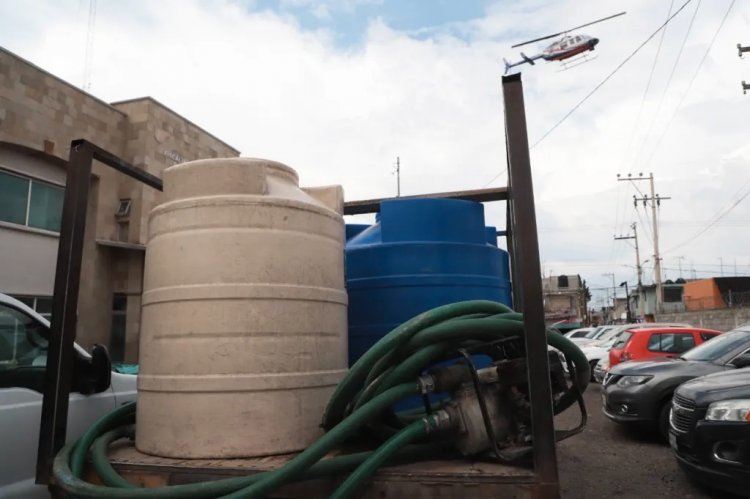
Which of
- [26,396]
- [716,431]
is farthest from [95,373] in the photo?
[716,431]

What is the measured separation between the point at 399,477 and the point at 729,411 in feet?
12.1

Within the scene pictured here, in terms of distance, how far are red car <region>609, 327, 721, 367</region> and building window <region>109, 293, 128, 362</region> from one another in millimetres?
11947

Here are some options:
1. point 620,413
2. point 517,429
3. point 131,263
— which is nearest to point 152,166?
point 131,263

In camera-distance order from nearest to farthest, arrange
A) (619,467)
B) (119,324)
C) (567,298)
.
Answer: (619,467)
(119,324)
(567,298)

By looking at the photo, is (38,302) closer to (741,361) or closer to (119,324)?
(119,324)

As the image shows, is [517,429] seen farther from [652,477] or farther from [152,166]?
[152,166]

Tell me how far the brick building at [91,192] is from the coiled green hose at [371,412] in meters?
11.7

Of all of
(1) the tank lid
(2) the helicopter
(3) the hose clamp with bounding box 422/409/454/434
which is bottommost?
(3) the hose clamp with bounding box 422/409/454/434

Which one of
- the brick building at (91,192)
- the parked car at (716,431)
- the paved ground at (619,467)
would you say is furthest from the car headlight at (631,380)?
the brick building at (91,192)

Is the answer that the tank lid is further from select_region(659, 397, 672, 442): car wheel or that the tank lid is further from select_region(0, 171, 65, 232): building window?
select_region(0, 171, 65, 232): building window

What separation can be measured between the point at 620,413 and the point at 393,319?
5272 mm

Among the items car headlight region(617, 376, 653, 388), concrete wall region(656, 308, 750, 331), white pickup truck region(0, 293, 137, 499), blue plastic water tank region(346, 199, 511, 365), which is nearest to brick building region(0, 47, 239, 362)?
white pickup truck region(0, 293, 137, 499)

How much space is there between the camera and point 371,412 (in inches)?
88.4

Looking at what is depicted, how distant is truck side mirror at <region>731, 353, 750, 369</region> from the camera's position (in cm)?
664
